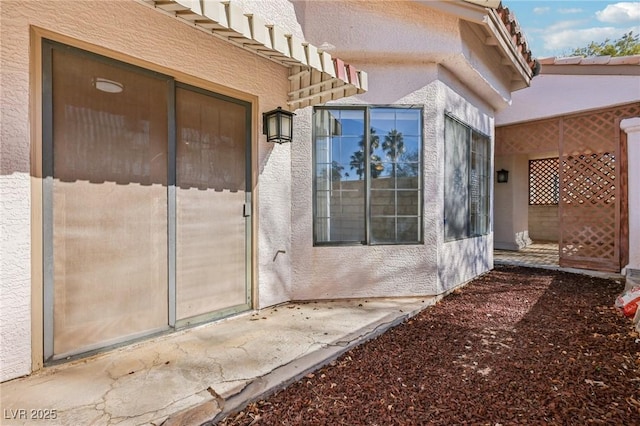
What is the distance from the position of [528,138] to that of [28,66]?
415 inches

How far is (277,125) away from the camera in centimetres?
462

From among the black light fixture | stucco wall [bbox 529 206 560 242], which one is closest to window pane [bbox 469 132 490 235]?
the black light fixture

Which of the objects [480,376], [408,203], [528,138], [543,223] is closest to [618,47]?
[543,223]

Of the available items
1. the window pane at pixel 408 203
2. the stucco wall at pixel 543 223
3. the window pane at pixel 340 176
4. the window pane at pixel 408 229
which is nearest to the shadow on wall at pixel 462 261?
the window pane at pixel 408 229

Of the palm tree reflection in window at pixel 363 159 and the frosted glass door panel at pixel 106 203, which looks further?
the palm tree reflection in window at pixel 363 159

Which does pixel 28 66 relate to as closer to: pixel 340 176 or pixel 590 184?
pixel 340 176

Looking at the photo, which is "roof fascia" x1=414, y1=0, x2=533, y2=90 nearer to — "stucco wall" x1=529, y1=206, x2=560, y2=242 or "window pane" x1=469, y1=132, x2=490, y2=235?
"window pane" x1=469, y1=132, x2=490, y2=235

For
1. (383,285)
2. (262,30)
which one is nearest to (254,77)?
(262,30)

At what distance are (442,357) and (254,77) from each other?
4250mm

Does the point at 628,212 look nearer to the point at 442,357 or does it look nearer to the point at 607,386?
the point at 607,386

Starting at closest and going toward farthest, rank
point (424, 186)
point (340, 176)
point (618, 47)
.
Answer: point (340, 176) < point (424, 186) < point (618, 47)

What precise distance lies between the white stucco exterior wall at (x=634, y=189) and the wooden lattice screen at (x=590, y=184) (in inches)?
30.3

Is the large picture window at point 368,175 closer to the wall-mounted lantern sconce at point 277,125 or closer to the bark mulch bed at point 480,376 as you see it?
the wall-mounted lantern sconce at point 277,125

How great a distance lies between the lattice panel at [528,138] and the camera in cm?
874
